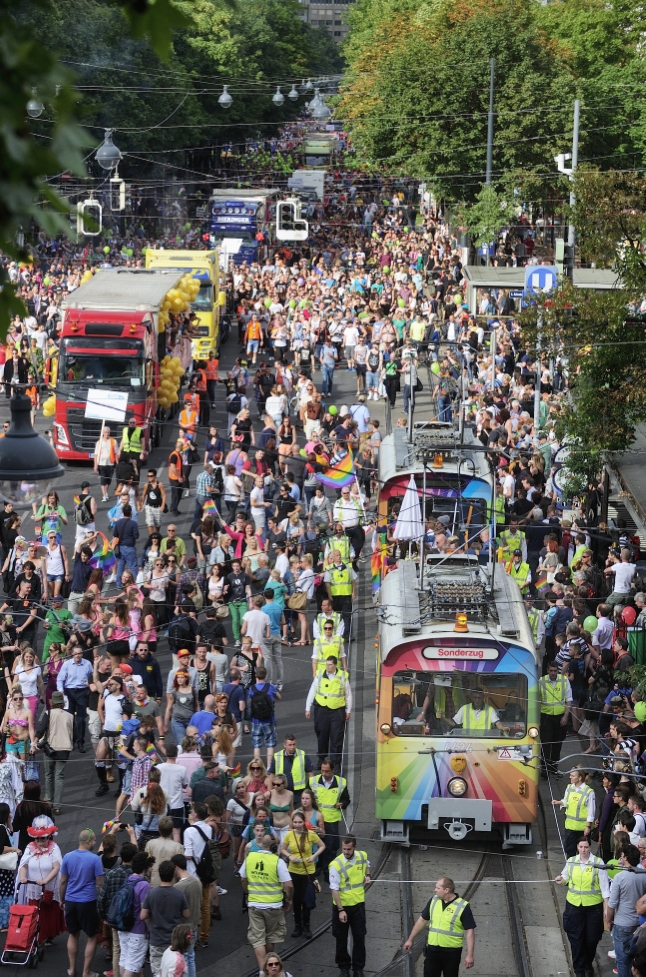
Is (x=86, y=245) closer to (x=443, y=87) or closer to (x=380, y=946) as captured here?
(x=443, y=87)

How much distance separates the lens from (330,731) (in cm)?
1667

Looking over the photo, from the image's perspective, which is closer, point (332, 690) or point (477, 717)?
point (477, 717)

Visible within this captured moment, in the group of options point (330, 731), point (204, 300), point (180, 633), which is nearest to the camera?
point (330, 731)

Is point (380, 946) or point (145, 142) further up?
point (145, 142)

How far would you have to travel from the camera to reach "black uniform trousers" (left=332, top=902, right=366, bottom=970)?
12.7 m

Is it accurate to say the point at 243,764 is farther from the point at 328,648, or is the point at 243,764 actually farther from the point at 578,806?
the point at 578,806

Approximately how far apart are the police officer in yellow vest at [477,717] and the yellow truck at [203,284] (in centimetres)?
2663

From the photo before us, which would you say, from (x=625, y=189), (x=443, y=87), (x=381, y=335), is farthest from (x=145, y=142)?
(x=625, y=189)

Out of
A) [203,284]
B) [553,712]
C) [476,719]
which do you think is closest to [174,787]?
[476,719]

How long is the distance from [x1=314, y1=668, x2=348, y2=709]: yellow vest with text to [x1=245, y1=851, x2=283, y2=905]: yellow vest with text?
4.01 metres

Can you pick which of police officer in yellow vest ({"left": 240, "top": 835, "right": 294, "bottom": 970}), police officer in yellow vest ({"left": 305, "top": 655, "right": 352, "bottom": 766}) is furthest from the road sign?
police officer in yellow vest ({"left": 240, "top": 835, "right": 294, "bottom": 970})

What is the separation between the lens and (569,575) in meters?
20.8

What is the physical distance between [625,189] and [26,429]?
17.6 metres

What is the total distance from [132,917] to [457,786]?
3.90m
